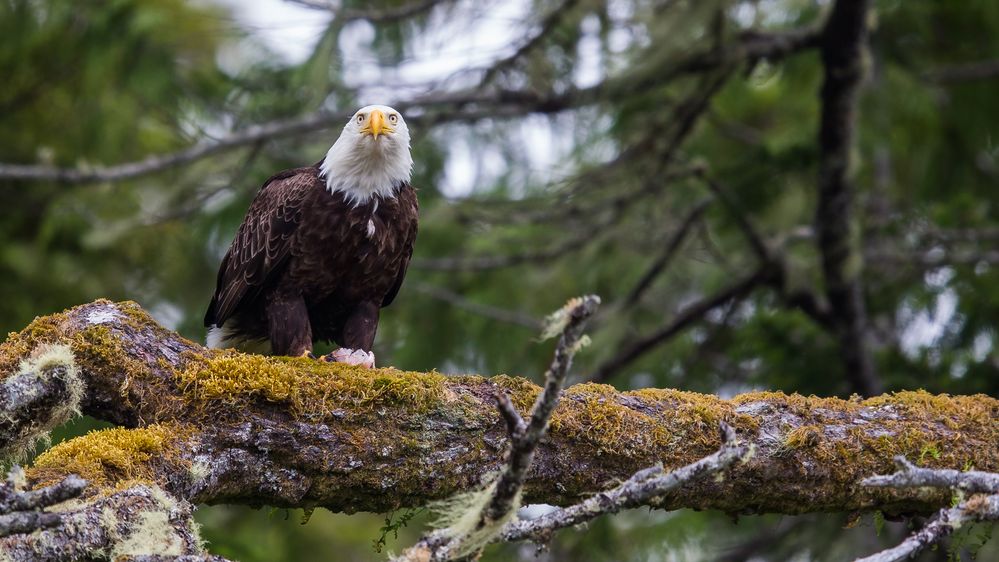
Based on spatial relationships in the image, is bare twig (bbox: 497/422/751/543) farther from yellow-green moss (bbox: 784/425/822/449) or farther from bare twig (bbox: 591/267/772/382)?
bare twig (bbox: 591/267/772/382)

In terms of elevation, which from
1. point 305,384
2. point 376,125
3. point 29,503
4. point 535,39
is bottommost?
point 29,503

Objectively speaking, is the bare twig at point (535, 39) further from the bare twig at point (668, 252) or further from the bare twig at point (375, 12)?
the bare twig at point (668, 252)

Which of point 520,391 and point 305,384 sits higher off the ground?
point 520,391

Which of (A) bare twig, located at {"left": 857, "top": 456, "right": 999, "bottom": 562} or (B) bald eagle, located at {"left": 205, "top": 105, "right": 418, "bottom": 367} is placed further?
(B) bald eagle, located at {"left": 205, "top": 105, "right": 418, "bottom": 367}

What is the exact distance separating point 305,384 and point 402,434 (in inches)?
14.2

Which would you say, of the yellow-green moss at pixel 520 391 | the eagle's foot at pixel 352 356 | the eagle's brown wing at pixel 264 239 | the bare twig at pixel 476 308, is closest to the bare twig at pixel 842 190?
the bare twig at pixel 476 308

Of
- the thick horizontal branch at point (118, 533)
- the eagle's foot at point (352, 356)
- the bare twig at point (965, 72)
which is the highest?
the bare twig at point (965, 72)

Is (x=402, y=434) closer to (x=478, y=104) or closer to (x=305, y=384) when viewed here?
(x=305, y=384)

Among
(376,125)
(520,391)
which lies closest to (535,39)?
(376,125)

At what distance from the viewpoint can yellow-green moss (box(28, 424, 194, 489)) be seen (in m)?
3.44

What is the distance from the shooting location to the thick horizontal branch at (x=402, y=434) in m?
→ 3.79

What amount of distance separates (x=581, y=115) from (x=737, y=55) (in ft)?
6.40

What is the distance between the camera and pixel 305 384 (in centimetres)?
401

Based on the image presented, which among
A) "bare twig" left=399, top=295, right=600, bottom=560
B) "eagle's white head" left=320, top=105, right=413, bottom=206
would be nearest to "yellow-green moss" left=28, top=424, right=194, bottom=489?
"bare twig" left=399, top=295, right=600, bottom=560
